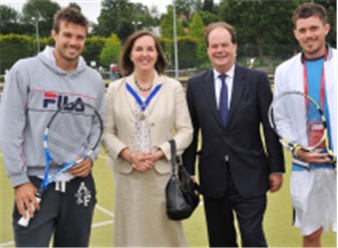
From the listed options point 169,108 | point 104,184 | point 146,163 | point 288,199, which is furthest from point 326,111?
point 104,184

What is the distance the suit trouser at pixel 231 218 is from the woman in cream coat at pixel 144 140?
27 cm

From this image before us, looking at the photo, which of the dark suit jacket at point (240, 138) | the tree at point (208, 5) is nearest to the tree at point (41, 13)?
the tree at point (208, 5)

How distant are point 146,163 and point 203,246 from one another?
1.49 meters

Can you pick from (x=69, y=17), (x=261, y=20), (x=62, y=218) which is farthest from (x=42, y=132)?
(x=261, y=20)

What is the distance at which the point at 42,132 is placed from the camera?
9.25 feet

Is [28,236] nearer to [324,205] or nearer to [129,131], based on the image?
[129,131]

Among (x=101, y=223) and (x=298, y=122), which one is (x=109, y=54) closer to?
(x=101, y=223)

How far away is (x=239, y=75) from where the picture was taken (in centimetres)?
340

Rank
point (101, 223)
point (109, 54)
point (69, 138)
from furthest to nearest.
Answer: point (109, 54)
point (101, 223)
point (69, 138)

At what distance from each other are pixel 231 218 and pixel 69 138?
136cm

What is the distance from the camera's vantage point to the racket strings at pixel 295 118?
331 centimetres

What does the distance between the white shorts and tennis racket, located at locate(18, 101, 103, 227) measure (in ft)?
4.99

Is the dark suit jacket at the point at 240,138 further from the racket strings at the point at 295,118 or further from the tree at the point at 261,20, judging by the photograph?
the tree at the point at 261,20

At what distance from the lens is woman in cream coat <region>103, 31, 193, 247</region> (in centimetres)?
334
